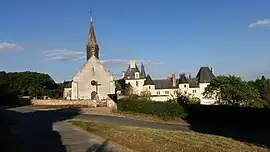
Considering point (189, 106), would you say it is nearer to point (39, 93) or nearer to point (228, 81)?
point (228, 81)

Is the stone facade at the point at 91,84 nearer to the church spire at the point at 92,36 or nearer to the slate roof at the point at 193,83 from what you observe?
the church spire at the point at 92,36

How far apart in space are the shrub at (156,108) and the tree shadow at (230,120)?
136cm

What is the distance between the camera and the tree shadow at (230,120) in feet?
80.7

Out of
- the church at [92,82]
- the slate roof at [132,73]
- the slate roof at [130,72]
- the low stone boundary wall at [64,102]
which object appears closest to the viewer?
the low stone boundary wall at [64,102]

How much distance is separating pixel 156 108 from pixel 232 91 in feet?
87.0

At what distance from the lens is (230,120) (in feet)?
90.4

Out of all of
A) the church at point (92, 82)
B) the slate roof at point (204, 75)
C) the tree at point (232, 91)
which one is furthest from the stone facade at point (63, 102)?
the slate roof at point (204, 75)

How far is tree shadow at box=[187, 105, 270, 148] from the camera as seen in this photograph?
24.6m

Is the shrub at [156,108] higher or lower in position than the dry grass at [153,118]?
higher

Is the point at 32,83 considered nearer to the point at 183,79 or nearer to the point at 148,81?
the point at 148,81

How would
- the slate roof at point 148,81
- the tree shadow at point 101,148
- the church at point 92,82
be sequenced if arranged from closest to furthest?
1. the tree shadow at point 101,148
2. the church at point 92,82
3. the slate roof at point 148,81

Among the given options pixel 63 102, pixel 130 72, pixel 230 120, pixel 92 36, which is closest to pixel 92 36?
pixel 92 36

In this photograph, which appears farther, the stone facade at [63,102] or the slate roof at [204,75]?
the slate roof at [204,75]

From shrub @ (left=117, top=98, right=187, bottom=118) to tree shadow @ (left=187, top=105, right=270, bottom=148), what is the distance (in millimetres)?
1364
